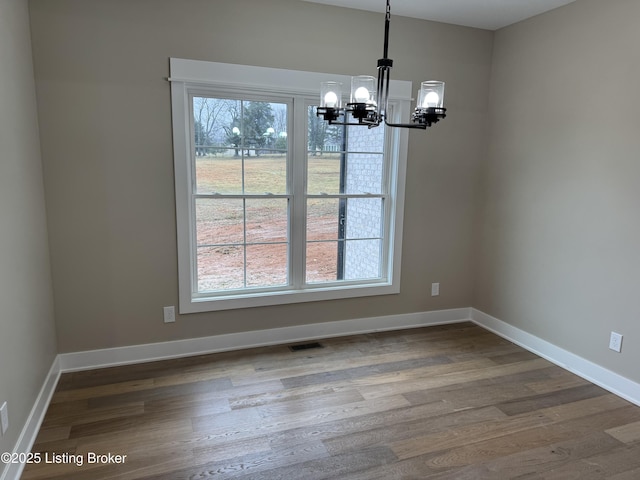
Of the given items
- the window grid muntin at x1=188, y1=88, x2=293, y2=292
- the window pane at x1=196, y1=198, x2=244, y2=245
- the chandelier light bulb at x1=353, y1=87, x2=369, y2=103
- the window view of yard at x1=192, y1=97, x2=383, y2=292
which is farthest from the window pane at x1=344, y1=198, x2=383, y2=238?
the chandelier light bulb at x1=353, y1=87, x2=369, y2=103

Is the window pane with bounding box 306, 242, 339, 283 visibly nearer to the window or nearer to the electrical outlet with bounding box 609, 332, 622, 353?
the window

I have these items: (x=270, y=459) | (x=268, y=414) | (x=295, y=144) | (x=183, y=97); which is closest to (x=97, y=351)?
(x=268, y=414)

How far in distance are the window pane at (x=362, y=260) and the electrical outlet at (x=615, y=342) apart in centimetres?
177

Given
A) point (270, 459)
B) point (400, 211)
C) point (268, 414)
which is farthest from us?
point (400, 211)

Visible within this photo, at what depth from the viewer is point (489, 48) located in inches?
148

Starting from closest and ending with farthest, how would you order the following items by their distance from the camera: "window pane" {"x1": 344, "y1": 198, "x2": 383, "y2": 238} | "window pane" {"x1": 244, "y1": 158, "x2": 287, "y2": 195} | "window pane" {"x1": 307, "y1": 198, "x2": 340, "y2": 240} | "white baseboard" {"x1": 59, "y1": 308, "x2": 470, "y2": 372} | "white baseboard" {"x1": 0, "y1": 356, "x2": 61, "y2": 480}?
"white baseboard" {"x1": 0, "y1": 356, "x2": 61, "y2": 480} → "white baseboard" {"x1": 59, "y1": 308, "x2": 470, "y2": 372} → "window pane" {"x1": 244, "y1": 158, "x2": 287, "y2": 195} → "window pane" {"x1": 307, "y1": 198, "x2": 340, "y2": 240} → "window pane" {"x1": 344, "y1": 198, "x2": 383, "y2": 238}

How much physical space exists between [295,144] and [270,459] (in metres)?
2.21

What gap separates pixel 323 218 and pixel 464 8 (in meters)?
1.95

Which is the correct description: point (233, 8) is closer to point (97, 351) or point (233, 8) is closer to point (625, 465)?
point (97, 351)

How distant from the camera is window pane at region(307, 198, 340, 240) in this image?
3.53 metres

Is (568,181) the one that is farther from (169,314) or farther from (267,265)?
(169,314)

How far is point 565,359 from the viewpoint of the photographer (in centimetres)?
323

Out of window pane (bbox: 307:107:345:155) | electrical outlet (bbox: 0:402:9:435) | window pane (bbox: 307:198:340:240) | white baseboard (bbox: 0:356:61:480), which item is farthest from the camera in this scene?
window pane (bbox: 307:198:340:240)

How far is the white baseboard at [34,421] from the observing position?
1.91 meters
